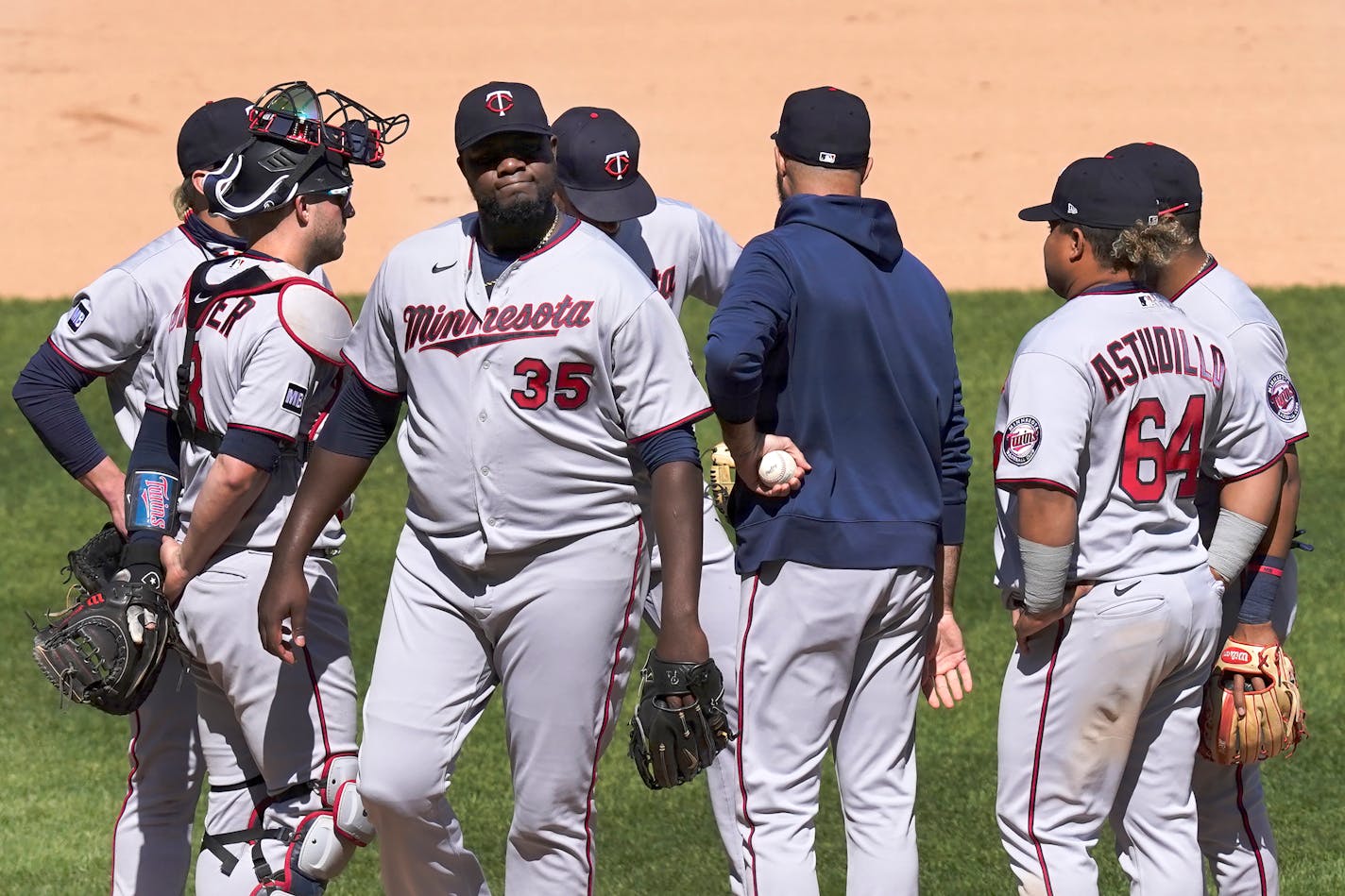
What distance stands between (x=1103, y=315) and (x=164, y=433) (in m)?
2.18

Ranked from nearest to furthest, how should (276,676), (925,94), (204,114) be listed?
(276,676) → (204,114) → (925,94)

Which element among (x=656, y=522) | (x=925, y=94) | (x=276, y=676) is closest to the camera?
(x=656, y=522)

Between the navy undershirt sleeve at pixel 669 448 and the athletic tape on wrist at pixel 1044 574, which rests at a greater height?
the navy undershirt sleeve at pixel 669 448

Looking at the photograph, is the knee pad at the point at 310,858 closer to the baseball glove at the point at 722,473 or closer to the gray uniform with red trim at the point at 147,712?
the gray uniform with red trim at the point at 147,712

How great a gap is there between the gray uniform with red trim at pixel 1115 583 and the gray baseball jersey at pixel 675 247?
1474mm

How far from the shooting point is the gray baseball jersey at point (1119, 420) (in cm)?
391

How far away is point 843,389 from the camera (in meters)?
4.09

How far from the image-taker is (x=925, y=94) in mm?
21547

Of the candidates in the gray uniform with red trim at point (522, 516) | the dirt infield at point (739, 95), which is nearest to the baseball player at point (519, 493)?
the gray uniform with red trim at point (522, 516)

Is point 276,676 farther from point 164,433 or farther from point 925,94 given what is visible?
point 925,94

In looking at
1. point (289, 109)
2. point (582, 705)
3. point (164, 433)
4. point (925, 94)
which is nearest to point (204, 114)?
point (289, 109)

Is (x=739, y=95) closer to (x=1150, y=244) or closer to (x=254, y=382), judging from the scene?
(x=1150, y=244)

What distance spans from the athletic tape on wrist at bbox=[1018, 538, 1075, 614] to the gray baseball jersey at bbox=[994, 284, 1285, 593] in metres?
0.09

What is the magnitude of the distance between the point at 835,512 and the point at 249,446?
1.31 m
